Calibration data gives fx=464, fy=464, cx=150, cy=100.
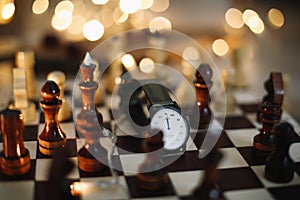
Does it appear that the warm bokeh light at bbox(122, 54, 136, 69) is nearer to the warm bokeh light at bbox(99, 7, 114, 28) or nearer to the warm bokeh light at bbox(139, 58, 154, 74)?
the warm bokeh light at bbox(139, 58, 154, 74)

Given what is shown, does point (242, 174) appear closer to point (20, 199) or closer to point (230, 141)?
point (230, 141)

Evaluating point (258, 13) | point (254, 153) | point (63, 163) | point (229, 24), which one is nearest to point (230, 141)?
point (254, 153)

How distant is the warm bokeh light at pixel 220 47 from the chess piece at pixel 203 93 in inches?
31.2

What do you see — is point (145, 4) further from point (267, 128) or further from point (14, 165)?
point (14, 165)

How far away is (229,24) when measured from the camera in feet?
9.50

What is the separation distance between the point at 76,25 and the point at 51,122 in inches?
51.0

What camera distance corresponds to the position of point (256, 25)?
279cm

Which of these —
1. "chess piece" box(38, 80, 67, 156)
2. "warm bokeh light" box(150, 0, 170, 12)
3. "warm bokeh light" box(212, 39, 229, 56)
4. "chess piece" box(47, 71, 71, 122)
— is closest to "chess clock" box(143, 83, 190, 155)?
"chess piece" box(38, 80, 67, 156)

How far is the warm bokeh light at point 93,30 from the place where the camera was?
2.31 meters

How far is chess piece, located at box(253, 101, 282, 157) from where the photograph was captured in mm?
1293

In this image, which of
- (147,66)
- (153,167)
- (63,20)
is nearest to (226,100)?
(147,66)

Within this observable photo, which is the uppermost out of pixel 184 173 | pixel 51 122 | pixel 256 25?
pixel 256 25

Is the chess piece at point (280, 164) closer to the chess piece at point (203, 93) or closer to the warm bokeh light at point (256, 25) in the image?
the chess piece at point (203, 93)

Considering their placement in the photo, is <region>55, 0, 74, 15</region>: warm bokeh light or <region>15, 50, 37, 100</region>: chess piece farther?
<region>55, 0, 74, 15</region>: warm bokeh light
